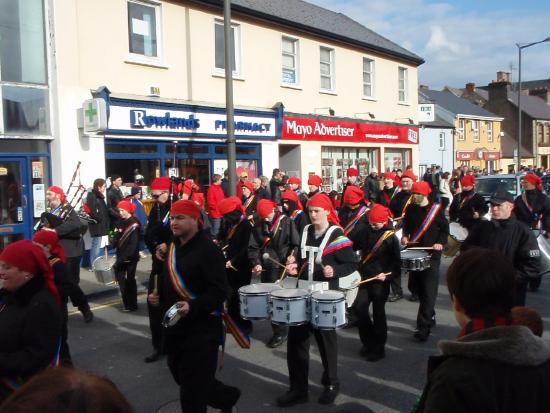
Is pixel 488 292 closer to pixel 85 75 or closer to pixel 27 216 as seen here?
pixel 27 216

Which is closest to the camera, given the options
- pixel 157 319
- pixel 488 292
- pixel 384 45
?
pixel 488 292

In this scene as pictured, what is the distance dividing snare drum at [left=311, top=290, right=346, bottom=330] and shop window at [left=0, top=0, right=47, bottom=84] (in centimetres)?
973

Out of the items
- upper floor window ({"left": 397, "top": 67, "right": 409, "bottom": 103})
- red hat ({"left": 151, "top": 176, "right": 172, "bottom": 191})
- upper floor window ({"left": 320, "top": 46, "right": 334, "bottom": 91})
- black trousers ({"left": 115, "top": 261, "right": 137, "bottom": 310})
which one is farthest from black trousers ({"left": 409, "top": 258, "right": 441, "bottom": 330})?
upper floor window ({"left": 397, "top": 67, "right": 409, "bottom": 103})

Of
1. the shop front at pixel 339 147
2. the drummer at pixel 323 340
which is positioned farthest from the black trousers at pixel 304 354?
the shop front at pixel 339 147

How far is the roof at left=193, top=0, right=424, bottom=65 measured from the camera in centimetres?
1781

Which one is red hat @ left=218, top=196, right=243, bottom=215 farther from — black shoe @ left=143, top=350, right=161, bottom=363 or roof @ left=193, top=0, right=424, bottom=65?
roof @ left=193, top=0, right=424, bottom=65

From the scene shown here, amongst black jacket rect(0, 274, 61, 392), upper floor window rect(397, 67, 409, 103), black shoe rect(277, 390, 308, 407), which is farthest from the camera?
upper floor window rect(397, 67, 409, 103)

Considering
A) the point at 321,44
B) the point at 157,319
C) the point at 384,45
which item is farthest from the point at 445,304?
the point at 384,45

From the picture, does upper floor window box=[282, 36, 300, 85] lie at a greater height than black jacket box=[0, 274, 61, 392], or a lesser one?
greater

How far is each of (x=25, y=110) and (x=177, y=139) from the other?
164 inches

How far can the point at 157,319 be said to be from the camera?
666 cm

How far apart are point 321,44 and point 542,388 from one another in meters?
19.6

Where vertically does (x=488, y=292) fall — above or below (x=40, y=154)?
below

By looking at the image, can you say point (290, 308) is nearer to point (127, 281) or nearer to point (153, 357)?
point (153, 357)
